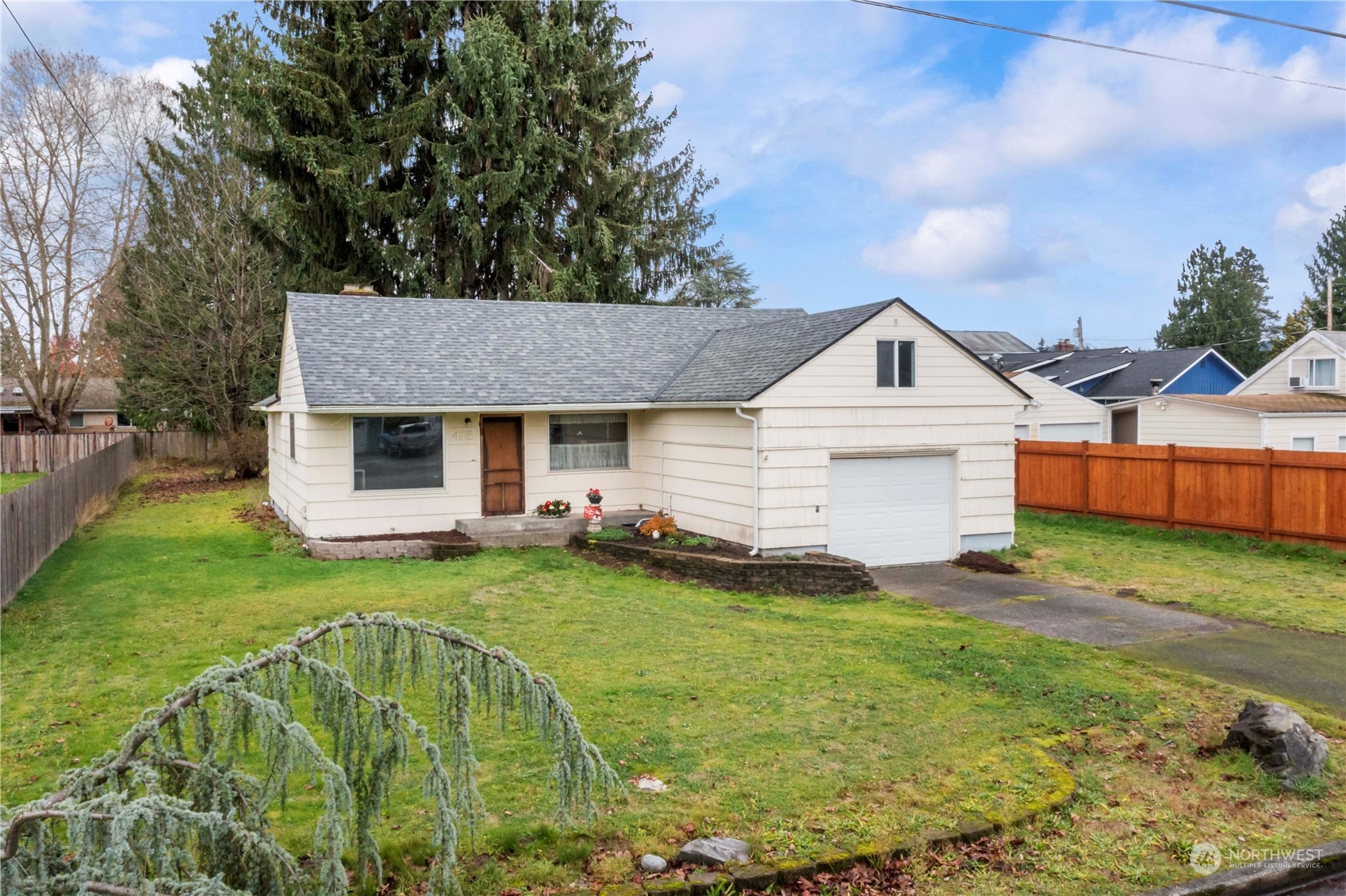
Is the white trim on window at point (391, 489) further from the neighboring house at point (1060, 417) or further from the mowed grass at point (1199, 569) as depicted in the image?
the neighboring house at point (1060, 417)

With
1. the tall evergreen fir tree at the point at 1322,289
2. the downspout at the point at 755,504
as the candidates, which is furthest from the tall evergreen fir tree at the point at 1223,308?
the downspout at the point at 755,504

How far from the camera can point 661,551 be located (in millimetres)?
13961

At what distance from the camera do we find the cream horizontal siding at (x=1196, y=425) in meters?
24.3

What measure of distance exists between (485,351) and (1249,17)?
13.0 meters

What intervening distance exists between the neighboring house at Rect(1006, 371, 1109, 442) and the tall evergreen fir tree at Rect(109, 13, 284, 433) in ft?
84.8

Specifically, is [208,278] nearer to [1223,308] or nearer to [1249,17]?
[1249,17]

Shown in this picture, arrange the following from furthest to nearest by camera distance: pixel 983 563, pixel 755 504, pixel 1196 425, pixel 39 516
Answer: pixel 1196 425 < pixel 983 563 < pixel 755 504 < pixel 39 516

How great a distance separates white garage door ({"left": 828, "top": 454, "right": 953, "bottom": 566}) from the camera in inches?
564

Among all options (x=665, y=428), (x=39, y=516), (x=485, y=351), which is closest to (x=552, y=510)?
(x=665, y=428)

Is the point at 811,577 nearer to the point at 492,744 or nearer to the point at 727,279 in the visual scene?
the point at 492,744

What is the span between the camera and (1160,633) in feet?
32.6

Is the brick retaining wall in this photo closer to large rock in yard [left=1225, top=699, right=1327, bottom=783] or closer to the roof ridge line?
the roof ridge line

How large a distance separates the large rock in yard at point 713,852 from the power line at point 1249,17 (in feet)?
30.5

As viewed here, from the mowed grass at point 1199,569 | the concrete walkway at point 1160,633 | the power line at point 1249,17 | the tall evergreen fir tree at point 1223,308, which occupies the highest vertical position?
the tall evergreen fir tree at point 1223,308
